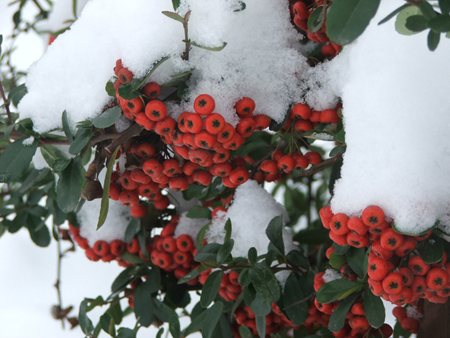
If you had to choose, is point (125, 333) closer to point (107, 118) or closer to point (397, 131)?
point (107, 118)

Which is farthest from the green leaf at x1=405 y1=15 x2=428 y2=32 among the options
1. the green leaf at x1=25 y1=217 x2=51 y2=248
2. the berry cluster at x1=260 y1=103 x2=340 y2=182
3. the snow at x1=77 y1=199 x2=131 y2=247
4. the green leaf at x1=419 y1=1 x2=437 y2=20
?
the green leaf at x1=25 y1=217 x2=51 y2=248

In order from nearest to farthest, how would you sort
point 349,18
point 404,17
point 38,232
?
point 349,18 → point 404,17 → point 38,232

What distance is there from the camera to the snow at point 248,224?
1169 mm

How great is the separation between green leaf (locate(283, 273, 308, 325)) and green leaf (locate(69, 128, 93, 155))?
1.95ft

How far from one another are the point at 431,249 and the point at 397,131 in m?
0.23

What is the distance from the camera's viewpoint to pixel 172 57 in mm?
845

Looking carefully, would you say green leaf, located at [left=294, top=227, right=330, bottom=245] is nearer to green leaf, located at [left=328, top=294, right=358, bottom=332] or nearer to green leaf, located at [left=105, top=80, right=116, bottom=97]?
green leaf, located at [left=328, top=294, right=358, bottom=332]

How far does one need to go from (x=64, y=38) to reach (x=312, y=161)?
2.21 ft

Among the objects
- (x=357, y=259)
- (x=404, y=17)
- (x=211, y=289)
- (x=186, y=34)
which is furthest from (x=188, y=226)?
(x=404, y=17)

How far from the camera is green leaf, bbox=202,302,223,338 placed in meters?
0.99

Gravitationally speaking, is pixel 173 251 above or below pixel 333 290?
below

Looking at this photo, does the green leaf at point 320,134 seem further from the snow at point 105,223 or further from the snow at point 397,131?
the snow at point 105,223

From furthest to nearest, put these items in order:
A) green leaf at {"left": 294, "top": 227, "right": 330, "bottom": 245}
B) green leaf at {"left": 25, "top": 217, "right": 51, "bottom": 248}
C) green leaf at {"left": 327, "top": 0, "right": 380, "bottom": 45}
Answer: green leaf at {"left": 25, "top": 217, "right": 51, "bottom": 248} < green leaf at {"left": 294, "top": 227, "right": 330, "bottom": 245} < green leaf at {"left": 327, "top": 0, "right": 380, "bottom": 45}

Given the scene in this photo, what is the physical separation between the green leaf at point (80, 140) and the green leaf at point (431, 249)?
697mm
